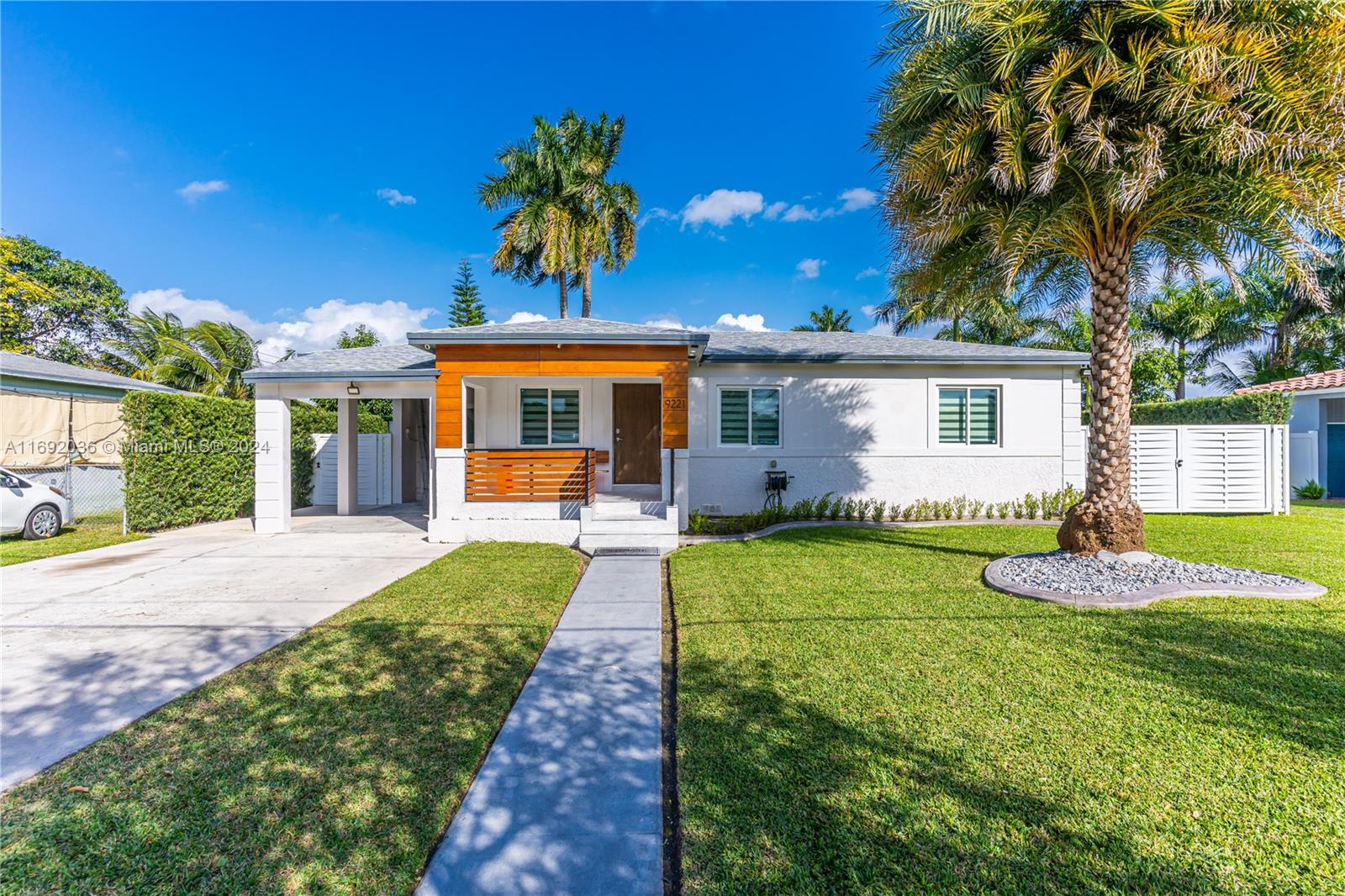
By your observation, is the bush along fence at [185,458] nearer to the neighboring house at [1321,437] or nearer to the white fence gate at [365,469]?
the white fence gate at [365,469]

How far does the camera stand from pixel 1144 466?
11.8 metres

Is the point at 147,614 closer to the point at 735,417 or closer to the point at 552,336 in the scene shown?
the point at 552,336

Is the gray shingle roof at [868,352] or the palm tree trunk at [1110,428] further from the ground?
the gray shingle roof at [868,352]

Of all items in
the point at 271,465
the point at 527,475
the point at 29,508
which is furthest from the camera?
the point at 271,465

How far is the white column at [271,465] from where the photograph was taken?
1015 centimetres

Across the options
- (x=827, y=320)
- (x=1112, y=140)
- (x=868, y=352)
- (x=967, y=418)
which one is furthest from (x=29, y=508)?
(x=827, y=320)

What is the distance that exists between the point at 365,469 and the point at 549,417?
585cm

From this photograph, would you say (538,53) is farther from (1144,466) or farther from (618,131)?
(1144,466)

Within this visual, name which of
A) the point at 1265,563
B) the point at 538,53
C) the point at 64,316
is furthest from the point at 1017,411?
the point at 64,316

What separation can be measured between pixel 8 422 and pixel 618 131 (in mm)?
17469

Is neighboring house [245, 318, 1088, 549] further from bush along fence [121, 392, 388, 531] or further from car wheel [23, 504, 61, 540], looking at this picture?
car wheel [23, 504, 61, 540]

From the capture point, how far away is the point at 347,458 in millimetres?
12742

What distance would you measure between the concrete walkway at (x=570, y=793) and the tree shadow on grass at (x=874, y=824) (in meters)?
0.25

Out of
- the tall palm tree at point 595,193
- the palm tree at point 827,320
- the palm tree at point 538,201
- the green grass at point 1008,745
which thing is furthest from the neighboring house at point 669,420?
the palm tree at point 827,320
